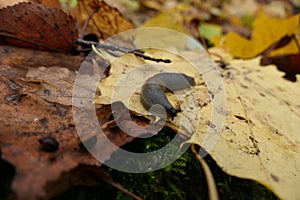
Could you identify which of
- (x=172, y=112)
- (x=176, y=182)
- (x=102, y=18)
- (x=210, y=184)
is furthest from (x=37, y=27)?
(x=210, y=184)

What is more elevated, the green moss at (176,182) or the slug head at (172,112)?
the slug head at (172,112)

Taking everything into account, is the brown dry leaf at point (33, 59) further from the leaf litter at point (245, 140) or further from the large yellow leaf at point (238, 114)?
the large yellow leaf at point (238, 114)

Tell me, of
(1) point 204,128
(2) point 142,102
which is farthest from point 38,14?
(1) point 204,128

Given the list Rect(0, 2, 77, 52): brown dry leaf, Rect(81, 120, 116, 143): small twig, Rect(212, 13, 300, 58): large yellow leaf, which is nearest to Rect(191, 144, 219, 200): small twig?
Rect(81, 120, 116, 143): small twig

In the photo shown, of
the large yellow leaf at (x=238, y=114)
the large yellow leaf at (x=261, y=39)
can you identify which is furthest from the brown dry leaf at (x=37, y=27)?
the large yellow leaf at (x=261, y=39)

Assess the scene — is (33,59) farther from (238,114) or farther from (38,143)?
(238,114)

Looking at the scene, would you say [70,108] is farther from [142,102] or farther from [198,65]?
[198,65]

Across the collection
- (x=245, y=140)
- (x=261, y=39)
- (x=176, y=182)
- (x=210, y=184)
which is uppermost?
(x=261, y=39)
